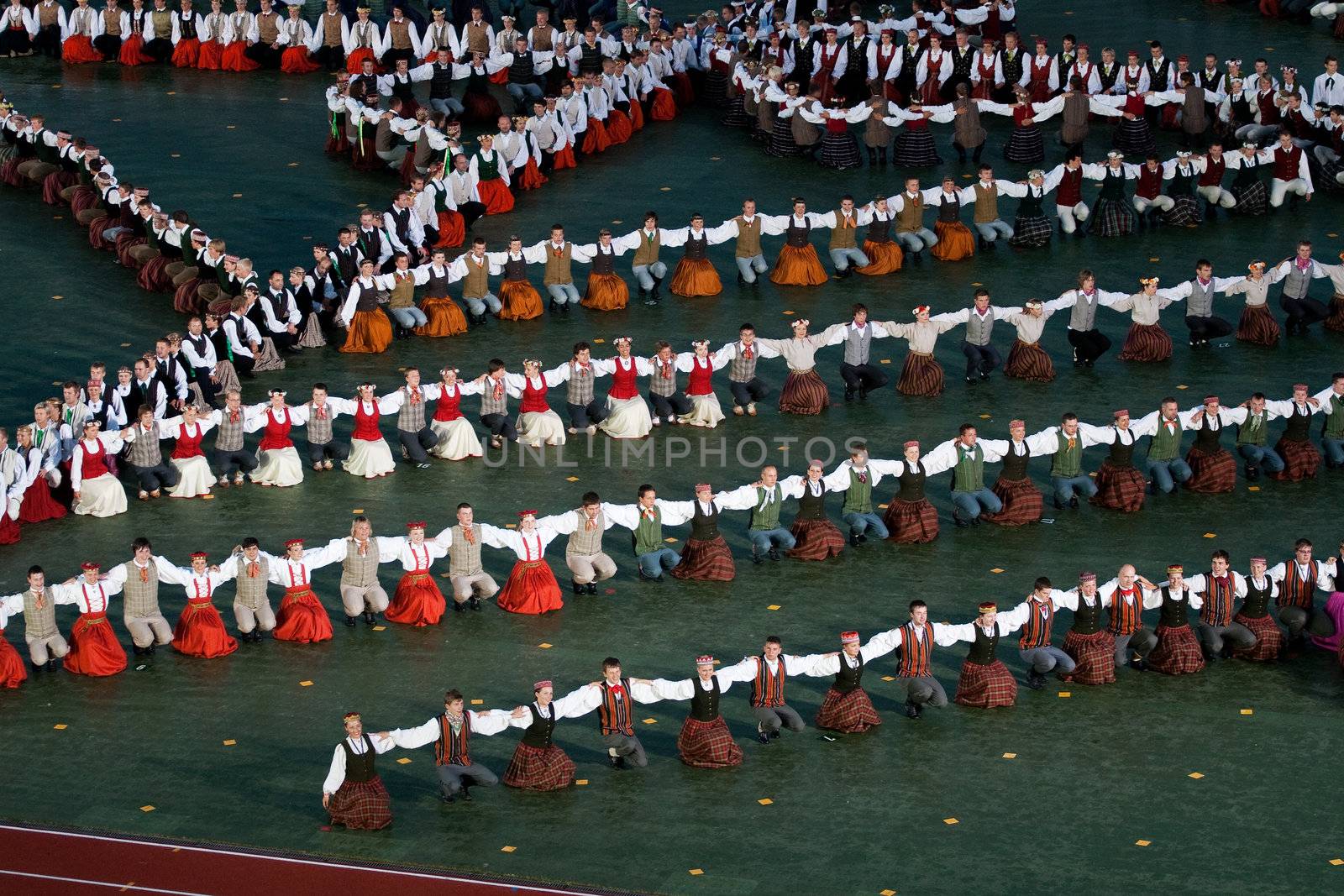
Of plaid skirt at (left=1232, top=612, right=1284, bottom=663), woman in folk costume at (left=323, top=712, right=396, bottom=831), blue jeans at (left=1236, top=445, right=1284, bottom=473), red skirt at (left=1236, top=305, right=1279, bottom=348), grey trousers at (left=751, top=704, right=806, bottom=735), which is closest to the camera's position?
woman in folk costume at (left=323, top=712, right=396, bottom=831)

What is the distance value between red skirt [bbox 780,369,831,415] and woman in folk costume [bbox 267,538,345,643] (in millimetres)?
6348

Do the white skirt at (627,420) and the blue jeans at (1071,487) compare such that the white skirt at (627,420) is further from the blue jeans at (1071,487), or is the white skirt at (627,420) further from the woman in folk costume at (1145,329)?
the woman in folk costume at (1145,329)

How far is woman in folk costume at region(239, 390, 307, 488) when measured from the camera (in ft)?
74.0

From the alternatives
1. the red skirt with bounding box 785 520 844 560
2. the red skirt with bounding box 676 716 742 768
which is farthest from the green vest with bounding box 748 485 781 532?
the red skirt with bounding box 676 716 742 768

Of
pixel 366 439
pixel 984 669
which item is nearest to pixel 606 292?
pixel 366 439

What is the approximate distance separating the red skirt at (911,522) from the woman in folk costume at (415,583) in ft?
14.3

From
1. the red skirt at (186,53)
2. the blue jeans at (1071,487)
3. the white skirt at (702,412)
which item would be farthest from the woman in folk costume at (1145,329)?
the red skirt at (186,53)

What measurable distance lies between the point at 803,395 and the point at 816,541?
328cm

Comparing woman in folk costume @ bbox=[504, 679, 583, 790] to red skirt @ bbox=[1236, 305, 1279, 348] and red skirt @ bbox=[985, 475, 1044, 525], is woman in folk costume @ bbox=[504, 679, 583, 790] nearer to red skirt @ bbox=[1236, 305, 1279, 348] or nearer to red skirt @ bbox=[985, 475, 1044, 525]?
red skirt @ bbox=[985, 475, 1044, 525]

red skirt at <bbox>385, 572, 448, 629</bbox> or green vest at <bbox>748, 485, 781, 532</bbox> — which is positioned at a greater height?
green vest at <bbox>748, 485, 781, 532</bbox>

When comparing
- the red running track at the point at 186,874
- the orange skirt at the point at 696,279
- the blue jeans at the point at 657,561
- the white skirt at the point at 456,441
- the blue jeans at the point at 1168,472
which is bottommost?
the red running track at the point at 186,874

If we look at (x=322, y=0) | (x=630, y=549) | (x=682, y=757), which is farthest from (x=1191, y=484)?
(x=322, y=0)

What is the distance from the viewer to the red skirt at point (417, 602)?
65.4 feet

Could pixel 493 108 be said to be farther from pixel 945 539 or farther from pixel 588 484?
pixel 945 539
